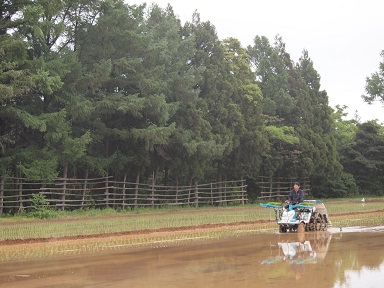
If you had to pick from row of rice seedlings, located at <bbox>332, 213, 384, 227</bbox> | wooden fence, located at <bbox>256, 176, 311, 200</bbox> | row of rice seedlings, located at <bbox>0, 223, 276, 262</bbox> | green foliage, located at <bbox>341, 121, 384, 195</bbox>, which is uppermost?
green foliage, located at <bbox>341, 121, 384, 195</bbox>

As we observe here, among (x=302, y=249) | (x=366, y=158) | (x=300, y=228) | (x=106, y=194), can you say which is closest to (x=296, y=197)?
(x=300, y=228)

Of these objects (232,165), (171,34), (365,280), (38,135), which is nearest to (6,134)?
(38,135)

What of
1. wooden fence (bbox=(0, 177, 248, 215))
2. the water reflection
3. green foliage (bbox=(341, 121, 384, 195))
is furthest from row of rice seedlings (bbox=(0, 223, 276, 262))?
green foliage (bbox=(341, 121, 384, 195))

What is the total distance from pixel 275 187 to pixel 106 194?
78.4 ft

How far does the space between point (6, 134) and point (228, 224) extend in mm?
13212

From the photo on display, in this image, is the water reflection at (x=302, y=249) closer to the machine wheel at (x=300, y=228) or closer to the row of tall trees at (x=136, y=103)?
the machine wheel at (x=300, y=228)

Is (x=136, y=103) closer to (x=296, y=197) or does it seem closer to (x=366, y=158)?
(x=296, y=197)

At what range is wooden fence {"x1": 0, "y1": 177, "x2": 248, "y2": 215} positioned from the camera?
1220 inches

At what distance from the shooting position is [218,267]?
12.1m

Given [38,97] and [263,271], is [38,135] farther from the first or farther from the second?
[263,271]

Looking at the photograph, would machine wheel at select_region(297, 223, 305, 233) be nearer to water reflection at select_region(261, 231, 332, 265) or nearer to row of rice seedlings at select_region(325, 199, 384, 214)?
water reflection at select_region(261, 231, 332, 265)

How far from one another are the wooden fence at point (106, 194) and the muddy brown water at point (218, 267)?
1667 cm

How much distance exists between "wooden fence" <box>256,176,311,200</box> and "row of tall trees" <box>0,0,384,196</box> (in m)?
1.04

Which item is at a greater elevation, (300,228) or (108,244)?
(300,228)
